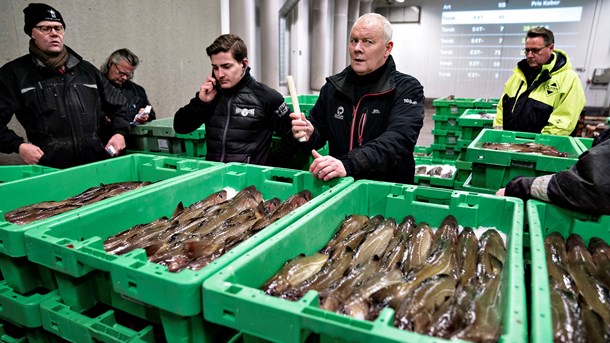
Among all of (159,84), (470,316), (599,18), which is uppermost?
(599,18)

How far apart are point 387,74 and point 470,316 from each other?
5.58 ft

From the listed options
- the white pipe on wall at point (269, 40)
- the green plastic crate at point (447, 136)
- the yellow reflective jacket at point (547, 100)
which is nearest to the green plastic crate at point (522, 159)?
the yellow reflective jacket at point (547, 100)

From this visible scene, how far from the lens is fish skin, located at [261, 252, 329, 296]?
49.9 inches

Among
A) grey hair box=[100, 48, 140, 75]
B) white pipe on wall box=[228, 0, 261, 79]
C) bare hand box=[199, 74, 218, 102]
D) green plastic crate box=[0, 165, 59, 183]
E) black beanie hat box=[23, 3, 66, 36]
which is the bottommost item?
green plastic crate box=[0, 165, 59, 183]

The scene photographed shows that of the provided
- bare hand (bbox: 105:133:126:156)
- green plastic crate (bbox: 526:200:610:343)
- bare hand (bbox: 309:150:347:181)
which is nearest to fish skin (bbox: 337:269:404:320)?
green plastic crate (bbox: 526:200:610:343)

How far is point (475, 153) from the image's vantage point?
2.68 meters

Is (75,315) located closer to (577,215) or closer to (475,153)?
(577,215)

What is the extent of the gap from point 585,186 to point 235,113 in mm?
2135

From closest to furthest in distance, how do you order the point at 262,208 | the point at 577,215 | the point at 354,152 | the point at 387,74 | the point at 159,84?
the point at 577,215, the point at 262,208, the point at 354,152, the point at 387,74, the point at 159,84

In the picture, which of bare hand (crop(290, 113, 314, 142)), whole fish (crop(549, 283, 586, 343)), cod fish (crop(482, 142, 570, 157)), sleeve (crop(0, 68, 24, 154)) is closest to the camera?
whole fish (crop(549, 283, 586, 343))

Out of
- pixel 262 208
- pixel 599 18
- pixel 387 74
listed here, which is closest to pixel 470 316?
pixel 262 208

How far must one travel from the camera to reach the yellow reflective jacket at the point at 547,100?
3.79m

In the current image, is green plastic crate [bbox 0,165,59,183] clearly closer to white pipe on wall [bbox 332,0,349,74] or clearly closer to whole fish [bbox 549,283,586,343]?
whole fish [bbox 549,283,586,343]

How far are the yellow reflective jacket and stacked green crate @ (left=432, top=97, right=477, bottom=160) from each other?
47.1 inches
